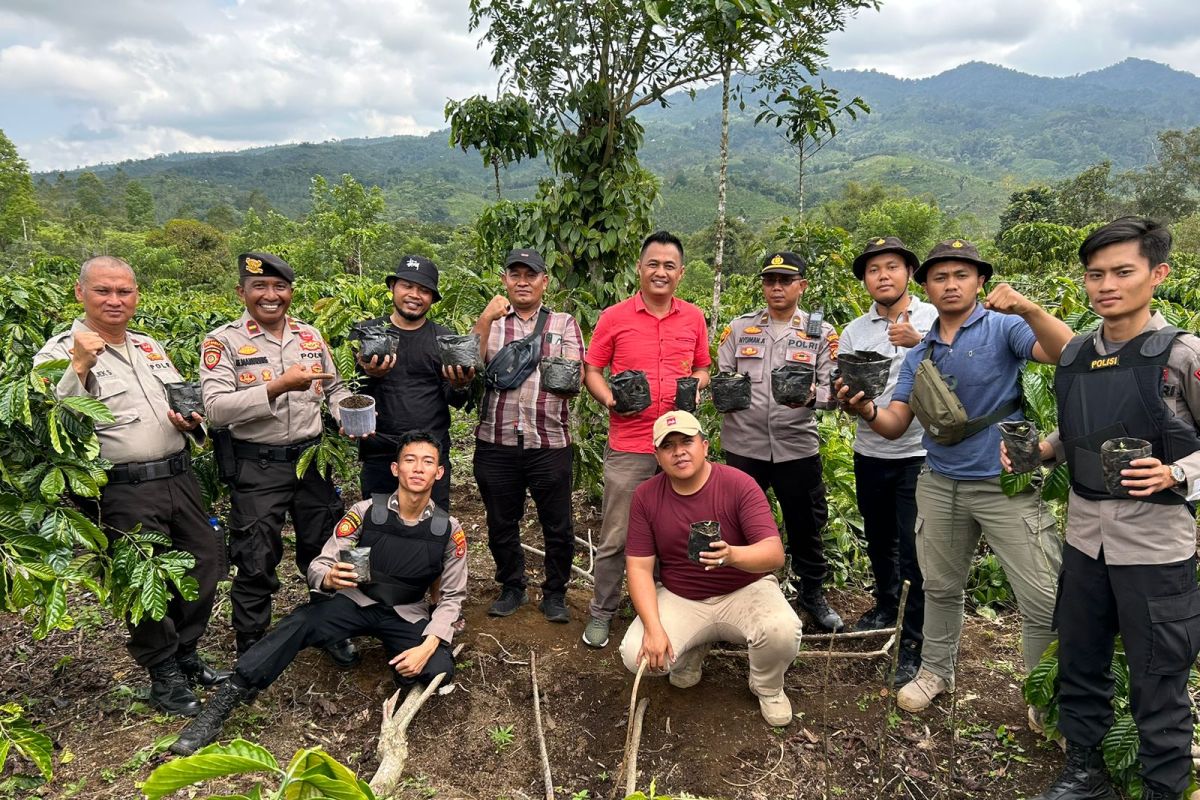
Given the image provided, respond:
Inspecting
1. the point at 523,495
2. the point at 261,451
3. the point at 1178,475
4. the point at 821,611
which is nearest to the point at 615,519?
the point at 523,495

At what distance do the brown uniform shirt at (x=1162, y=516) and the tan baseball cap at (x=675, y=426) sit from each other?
56.6 inches

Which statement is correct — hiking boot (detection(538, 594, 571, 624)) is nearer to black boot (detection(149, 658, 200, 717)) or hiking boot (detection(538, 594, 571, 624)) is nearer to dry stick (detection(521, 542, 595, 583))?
dry stick (detection(521, 542, 595, 583))

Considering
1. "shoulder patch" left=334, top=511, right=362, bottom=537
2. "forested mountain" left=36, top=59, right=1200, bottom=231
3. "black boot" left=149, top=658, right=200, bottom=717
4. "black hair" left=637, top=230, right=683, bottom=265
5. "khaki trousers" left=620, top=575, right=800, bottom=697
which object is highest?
"forested mountain" left=36, top=59, right=1200, bottom=231

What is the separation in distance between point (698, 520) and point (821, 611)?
1.22 metres

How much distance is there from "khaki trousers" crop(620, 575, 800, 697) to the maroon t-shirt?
0.19ft

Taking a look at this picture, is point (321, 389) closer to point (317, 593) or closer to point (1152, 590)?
point (317, 593)

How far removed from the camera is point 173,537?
3072mm

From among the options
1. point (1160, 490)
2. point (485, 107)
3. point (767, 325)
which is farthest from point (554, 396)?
point (485, 107)

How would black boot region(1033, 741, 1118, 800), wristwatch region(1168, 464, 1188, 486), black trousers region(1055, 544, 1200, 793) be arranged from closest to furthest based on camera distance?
wristwatch region(1168, 464, 1188, 486)
black trousers region(1055, 544, 1200, 793)
black boot region(1033, 741, 1118, 800)

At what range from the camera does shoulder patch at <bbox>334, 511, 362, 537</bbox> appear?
126 inches

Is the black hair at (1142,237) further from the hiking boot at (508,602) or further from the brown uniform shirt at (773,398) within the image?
the hiking boot at (508,602)

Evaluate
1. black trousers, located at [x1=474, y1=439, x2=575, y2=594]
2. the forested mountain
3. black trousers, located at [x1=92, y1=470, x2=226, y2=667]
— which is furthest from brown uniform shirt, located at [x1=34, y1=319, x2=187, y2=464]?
the forested mountain

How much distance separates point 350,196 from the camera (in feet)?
96.3

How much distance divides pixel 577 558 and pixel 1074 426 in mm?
3265
